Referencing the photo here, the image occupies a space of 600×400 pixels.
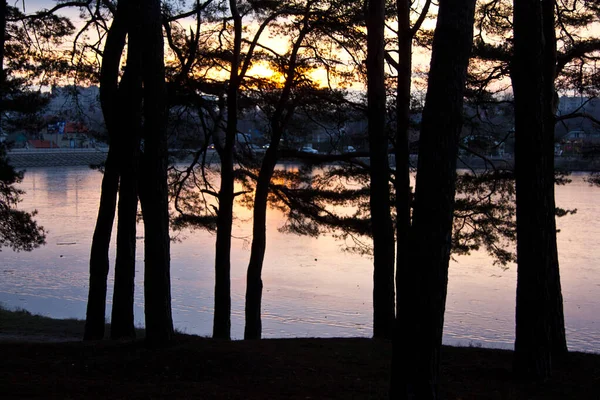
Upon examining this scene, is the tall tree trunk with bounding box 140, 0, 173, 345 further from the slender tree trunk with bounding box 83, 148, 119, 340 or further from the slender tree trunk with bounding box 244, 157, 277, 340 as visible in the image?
the slender tree trunk with bounding box 244, 157, 277, 340

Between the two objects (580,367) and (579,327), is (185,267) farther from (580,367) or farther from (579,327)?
(580,367)

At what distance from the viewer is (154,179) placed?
19.2ft

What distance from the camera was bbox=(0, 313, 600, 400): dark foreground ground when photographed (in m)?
4.54

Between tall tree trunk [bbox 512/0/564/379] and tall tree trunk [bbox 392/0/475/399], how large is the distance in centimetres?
148

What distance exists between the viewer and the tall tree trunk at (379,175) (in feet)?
25.9

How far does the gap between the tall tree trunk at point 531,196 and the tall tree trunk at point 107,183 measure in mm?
4673

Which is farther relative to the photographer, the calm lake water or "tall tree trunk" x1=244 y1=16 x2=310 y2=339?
the calm lake water

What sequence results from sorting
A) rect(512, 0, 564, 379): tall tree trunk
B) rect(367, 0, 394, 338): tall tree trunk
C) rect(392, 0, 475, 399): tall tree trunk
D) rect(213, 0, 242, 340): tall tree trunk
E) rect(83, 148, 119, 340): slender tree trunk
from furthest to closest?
rect(213, 0, 242, 340): tall tree trunk → rect(83, 148, 119, 340): slender tree trunk → rect(367, 0, 394, 338): tall tree trunk → rect(512, 0, 564, 379): tall tree trunk → rect(392, 0, 475, 399): tall tree trunk

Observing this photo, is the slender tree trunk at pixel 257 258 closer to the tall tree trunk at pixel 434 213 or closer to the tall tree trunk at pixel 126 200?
the tall tree trunk at pixel 126 200

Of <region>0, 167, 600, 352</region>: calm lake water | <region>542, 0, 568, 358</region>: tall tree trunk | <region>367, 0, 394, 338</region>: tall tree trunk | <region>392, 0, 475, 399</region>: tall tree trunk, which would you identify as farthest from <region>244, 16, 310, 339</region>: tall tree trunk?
<region>392, 0, 475, 399</region>: tall tree trunk

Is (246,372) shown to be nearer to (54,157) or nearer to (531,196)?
(531,196)

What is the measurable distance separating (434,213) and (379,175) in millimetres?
4375

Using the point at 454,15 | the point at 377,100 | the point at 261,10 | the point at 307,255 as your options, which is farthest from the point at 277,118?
the point at 307,255

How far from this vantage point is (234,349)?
19.2ft
